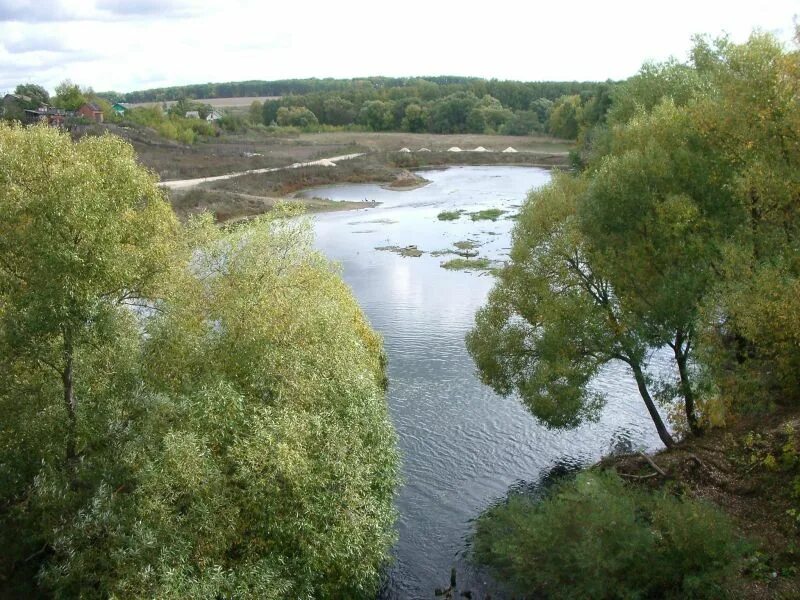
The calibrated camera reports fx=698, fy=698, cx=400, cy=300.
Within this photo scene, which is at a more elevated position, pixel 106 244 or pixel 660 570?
pixel 106 244

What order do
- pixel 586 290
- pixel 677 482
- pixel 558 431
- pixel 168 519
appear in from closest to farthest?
pixel 168 519, pixel 677 482, pixel 586 290, pixel 558 431

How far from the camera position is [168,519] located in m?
14.1

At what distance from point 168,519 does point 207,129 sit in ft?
450

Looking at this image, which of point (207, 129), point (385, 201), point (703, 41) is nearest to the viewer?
point (703, 41)

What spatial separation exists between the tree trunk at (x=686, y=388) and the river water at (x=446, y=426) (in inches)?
87.3

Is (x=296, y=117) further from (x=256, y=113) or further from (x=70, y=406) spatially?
(x=70, y=406)

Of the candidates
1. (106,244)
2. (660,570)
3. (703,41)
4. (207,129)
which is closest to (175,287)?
(106,244)

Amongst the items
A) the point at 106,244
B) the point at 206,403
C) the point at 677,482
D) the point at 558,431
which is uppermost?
the point at 106,244

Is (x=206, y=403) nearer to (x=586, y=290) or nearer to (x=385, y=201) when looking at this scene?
(x=586, y=290)

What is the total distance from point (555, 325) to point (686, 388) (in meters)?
4.78

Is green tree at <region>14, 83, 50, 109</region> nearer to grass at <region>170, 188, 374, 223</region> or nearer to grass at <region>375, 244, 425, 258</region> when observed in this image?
grass at <region>170, 188, 374, 223</region>

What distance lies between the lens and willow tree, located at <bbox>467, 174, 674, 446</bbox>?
→ 78.5 feet

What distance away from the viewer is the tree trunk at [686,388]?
23.4 m

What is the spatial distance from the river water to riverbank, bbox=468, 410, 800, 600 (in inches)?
55.1
